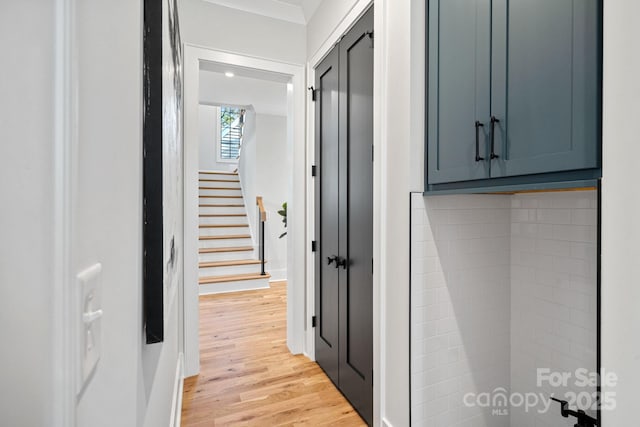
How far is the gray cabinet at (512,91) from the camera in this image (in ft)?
2.85

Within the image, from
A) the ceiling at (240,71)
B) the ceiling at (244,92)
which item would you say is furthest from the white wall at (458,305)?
the ceiling at (244,92)

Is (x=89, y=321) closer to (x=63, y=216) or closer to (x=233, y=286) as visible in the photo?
(x=63, y=216)

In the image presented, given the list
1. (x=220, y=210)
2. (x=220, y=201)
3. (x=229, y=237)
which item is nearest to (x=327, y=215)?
(x=229, y=237)

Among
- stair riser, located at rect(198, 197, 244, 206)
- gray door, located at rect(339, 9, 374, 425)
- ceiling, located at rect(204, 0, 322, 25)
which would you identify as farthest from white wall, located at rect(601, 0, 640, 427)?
stair riser, located at rect(198, 197, 244, 206)

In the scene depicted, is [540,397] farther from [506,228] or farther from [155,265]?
[155,265]

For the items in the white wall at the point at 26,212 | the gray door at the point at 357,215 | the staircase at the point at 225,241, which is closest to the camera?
the white wall at the point at 26,212

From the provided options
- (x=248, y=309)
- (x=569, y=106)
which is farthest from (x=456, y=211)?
(x=248, y=309)

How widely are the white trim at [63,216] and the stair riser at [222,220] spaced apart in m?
5.65

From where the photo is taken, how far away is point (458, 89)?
A: 131 centimetres

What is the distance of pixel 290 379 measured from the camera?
2.31 m

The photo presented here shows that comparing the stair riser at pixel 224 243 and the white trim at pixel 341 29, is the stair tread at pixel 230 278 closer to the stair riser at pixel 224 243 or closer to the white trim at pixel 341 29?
the stair riser at pixel 224 243

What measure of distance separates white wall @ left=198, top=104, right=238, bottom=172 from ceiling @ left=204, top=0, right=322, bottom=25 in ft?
20.3

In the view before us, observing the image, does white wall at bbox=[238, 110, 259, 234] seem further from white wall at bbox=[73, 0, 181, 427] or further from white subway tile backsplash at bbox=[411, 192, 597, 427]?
white wall at bbox=[73, 0, 181, 427]

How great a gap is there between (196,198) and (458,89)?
1.94 meters
